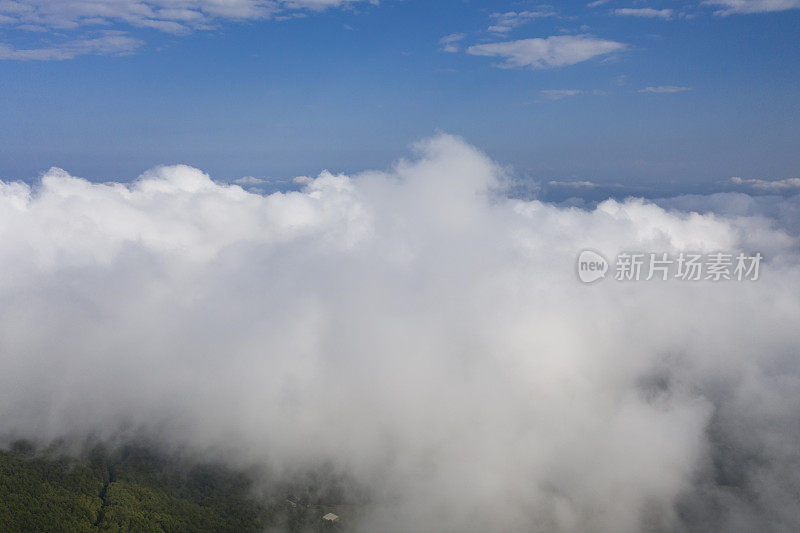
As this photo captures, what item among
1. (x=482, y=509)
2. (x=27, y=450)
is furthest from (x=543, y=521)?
(x=27, y=450)

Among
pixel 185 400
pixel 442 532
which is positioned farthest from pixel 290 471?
pixel 442 532

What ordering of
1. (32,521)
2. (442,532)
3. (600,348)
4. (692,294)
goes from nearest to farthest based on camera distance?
(32,521), (442,532), (600,348), (692,294)

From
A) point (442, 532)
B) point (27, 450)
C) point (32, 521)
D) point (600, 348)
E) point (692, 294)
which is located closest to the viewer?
point (32, 521)

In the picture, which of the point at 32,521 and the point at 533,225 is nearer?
the point at 32,521

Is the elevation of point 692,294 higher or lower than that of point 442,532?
higher

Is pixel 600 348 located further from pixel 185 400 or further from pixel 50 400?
pixel 50 400

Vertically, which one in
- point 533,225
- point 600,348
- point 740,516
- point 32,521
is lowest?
point 32,521
